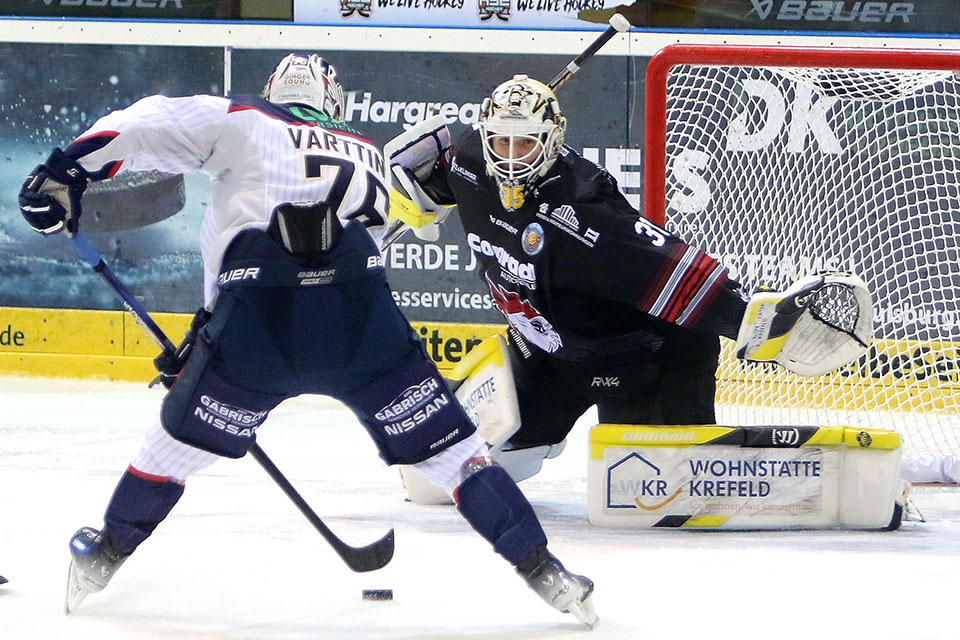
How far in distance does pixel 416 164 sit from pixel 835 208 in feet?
5.64

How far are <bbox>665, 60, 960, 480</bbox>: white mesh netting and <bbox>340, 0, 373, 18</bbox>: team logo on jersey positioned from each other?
1.47 m

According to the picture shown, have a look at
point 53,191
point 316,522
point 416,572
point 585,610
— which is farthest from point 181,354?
point 585,610

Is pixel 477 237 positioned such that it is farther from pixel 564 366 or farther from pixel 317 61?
pixel 317 61

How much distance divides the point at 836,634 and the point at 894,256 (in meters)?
2.64

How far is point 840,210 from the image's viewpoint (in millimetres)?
4617

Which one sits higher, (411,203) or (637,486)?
(411,203)

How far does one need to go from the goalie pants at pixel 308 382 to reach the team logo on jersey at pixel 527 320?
937 millimetres

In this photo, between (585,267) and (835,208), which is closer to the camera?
(585,267)

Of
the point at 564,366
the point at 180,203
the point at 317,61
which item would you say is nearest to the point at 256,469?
the point at 564,366

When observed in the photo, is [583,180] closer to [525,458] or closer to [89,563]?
[525,458]

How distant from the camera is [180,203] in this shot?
5715 millimetres

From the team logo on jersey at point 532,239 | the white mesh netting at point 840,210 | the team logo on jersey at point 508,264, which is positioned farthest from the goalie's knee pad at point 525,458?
the white mesh netting at point 840,210

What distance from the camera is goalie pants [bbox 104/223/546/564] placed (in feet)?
7.44

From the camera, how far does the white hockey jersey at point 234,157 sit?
2312 mm
